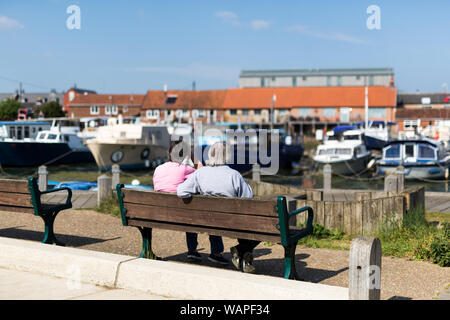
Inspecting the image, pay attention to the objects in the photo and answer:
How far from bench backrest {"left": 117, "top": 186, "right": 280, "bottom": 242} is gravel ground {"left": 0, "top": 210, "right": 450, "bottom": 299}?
1024 mm

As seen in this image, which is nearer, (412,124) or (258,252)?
(258,252)

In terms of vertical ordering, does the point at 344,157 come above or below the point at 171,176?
below

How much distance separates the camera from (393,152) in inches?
1340

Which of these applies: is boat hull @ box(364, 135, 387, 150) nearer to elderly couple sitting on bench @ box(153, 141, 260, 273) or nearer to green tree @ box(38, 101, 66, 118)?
elderly couple sitting on bench @ box(153, 141, 260, 273)

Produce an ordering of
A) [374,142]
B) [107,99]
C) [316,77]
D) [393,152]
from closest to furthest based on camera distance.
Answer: [393,152], [374,142], [316,77], [107,99]

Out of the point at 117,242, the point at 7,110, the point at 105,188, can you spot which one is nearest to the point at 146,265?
the point at 117,242

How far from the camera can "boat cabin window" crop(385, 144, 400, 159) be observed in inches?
1331

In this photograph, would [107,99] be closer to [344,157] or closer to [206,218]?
[344,157]

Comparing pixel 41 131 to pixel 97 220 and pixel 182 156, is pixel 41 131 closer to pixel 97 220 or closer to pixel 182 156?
pixel 97 220

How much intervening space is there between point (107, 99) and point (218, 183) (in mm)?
91377

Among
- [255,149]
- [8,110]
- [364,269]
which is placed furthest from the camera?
[8,110]

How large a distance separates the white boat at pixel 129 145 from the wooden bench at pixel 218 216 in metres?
32.7

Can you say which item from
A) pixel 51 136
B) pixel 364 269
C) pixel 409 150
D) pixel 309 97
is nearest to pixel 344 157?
pixel 409 150
